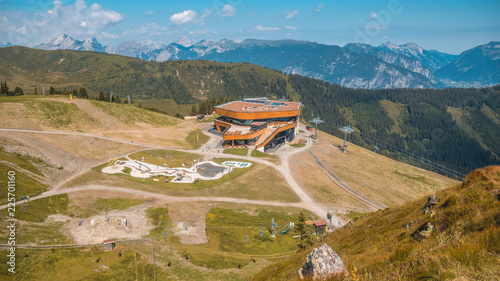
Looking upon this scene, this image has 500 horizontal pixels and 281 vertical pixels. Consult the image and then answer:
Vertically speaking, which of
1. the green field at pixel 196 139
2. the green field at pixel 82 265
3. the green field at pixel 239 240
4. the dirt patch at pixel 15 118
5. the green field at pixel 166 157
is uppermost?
the dirt patch at pixel 15 118

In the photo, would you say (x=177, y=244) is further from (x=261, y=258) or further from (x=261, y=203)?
(x=261, y=203)

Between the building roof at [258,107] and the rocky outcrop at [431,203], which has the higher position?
the building roof at [258,107]

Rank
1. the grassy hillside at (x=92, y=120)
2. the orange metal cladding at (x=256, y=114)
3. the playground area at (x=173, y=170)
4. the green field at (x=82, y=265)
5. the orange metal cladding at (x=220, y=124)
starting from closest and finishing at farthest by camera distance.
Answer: the green field at (x=82, y=265), the playground area at (x=173, y=170), the grassy hillside at (x=92, y=120), the orange metal cladding at (x=256, y=114), the orange metal cladding at (x=220, y=124)

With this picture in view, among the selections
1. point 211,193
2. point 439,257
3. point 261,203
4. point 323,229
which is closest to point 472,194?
point 439,257

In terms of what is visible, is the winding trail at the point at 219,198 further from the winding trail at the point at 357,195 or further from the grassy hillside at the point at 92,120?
the winding trail at the point at 357,195

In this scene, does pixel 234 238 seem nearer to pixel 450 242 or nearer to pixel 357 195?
pixel 450 242

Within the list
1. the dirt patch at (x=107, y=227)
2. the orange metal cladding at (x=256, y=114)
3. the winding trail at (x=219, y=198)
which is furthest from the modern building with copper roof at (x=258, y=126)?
the dirt patch at (x=107, y=227)
